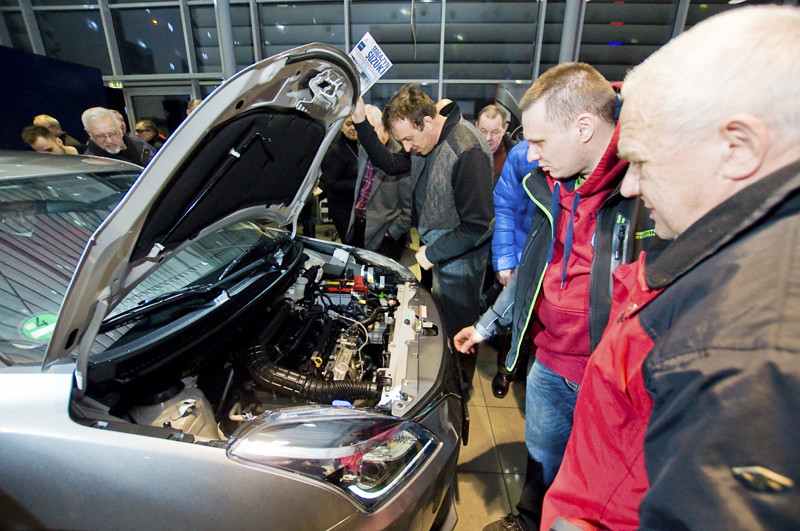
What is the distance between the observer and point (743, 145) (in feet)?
1.49

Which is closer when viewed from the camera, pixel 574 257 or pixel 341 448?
pixel 341 448

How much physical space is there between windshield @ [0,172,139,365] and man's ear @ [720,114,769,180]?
1652 millimetres

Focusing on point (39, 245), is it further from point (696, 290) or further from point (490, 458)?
point (490, 458)

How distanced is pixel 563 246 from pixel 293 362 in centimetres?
125

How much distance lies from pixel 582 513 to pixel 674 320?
1.68ft

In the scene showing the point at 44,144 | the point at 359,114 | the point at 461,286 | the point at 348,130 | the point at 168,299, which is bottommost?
the point at 461,286

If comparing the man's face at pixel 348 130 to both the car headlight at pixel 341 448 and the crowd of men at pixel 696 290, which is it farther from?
the car headlight at pixel 341 448

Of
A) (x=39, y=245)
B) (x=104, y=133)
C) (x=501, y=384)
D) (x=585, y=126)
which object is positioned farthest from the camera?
(x=104, y=133)

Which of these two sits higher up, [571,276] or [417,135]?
[417,135]

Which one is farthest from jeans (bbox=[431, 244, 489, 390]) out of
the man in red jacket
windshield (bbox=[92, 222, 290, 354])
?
the man in red jacket

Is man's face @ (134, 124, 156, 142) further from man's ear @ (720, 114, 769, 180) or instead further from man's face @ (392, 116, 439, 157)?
man's ear @ (720, 114, 769, 180)

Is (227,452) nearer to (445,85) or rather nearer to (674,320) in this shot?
(674,320)

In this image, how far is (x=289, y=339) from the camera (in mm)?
1749

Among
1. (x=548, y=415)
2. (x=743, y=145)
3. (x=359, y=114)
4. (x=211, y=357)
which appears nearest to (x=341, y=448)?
(x=211, y=357)
